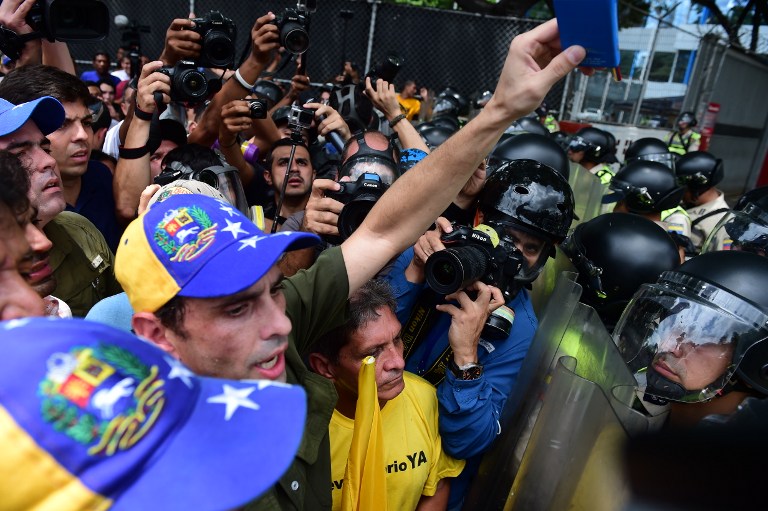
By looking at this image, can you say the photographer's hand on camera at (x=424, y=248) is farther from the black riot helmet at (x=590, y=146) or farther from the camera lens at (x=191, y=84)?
the black riot helmet at (x=590, y=146)

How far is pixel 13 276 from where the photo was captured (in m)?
1.24

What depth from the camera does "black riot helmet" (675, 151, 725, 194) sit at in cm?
690

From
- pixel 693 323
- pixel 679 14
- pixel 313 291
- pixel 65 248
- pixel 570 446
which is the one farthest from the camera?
pixel 679 14

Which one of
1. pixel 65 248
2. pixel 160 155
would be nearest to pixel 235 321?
pixel 65 248

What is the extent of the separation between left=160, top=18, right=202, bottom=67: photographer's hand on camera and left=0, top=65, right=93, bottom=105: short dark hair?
0.83 meters

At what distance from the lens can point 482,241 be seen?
2232 mm

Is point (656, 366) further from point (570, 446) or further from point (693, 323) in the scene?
point (570, 446)

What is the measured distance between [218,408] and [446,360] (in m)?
1.56

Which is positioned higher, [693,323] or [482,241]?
[482,241]

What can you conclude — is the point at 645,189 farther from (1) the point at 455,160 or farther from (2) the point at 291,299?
(2) the point at 291,299

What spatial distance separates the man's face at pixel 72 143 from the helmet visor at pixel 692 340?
267 cm

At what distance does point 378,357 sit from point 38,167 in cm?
148

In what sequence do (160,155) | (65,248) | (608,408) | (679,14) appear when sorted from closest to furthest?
(608,408), (65,248), (160,155), (679,14)

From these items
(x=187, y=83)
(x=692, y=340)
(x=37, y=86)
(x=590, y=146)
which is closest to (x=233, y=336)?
(x=692, y=340)
